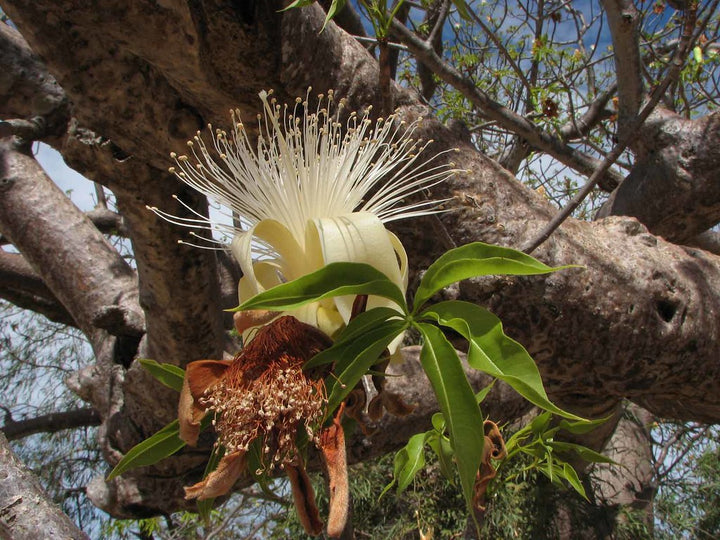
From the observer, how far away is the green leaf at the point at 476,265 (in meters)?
0.56

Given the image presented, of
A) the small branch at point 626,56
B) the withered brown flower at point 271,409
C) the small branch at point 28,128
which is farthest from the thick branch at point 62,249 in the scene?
the small branch at point 626,56

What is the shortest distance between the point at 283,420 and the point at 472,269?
242 mm

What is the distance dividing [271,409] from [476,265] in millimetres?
244

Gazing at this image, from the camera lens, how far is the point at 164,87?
49.6 inches

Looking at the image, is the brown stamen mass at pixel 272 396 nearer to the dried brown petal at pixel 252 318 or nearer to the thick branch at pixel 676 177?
the dried brown petal at pixel 252 318

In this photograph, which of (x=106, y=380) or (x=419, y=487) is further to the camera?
(x=419, y=487)

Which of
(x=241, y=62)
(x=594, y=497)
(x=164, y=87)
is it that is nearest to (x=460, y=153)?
(x=241, y=62)

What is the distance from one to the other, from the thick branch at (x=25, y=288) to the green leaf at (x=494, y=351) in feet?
7.85

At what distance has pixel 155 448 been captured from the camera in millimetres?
689

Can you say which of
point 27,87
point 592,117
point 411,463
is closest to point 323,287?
point 411,463

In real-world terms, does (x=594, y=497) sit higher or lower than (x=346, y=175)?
lower

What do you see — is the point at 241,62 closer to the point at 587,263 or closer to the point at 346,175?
the point at 346,175

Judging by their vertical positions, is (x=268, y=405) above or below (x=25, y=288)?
above

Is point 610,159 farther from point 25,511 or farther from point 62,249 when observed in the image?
point 62,249
